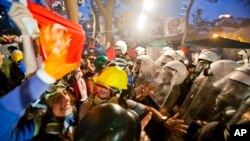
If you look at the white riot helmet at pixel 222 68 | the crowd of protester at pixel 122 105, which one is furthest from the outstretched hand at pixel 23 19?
the white riot helmet at pixel 222 68

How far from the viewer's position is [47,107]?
299cm

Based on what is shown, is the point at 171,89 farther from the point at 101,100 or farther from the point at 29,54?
the point at 29,54

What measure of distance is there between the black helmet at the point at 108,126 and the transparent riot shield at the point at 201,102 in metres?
1.67

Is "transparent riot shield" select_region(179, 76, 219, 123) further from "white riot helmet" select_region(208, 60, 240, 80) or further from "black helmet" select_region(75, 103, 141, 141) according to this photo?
"black helmet" select_region(75, 103, 141, 141)

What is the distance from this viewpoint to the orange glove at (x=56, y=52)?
4.21 ft

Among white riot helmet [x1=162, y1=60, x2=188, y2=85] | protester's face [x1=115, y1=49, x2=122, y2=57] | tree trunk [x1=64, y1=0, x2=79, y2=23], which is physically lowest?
protester's face [x1=115, y1=49, x2=122, y2=57]

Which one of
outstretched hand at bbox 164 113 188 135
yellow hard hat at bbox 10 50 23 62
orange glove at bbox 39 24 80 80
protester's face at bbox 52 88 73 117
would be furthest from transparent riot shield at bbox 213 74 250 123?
yellow hard hat at bbox 10 50 23 62

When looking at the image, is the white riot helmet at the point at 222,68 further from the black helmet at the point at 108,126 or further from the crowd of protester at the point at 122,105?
the black helmet at the point at 108,126

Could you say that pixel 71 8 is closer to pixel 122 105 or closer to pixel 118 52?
pixel 118 52

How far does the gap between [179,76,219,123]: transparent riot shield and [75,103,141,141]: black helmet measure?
167cm

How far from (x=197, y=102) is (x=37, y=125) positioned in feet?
7.22

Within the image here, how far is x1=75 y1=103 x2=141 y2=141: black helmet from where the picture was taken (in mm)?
1804

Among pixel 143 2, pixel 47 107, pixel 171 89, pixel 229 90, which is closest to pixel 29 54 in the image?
pixel 47 107

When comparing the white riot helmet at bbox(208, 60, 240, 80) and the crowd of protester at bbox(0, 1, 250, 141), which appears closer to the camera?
the crowd of protester at bbox(0, 1, 250, 141)
